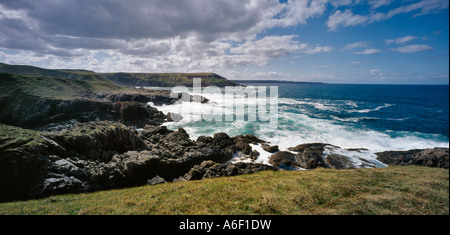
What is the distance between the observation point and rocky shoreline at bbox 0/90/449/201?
50.4 ft

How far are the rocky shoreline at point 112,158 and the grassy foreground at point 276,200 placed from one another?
3.24 m

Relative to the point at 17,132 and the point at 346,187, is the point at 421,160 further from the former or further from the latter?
the point at 17,132

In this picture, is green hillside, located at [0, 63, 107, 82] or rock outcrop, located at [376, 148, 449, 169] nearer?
rock outcrop, located at [376, 148, 449, 169]

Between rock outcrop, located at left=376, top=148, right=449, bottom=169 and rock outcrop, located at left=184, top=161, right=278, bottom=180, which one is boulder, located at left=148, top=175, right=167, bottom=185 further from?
rock outcrop, located at left=376, top=148, right=449, bottom=169

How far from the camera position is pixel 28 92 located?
4656cm

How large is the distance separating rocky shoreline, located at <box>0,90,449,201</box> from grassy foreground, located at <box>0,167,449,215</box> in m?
3.24

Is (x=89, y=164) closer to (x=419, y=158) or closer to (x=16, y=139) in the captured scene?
(x=16, y=139)

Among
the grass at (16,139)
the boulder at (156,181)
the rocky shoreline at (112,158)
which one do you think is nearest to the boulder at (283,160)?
the rocky shoreline at (112,158)

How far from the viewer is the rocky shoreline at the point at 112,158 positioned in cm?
1538

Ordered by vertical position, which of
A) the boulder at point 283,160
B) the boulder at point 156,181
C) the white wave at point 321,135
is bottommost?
the boulder at point 283,160

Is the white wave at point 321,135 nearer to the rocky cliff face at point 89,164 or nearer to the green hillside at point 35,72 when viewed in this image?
the rocky cliff face at point 89,164

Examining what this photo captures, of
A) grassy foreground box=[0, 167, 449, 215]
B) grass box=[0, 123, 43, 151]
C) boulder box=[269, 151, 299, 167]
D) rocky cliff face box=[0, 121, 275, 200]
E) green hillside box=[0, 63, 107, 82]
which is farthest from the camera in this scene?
green hillside box=[0, 63, 107, 82]

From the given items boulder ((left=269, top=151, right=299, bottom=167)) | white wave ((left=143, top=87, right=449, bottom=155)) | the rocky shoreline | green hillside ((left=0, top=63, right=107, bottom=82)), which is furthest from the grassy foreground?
green hillside ((left=0, top=63, right=107, bottom=82))
